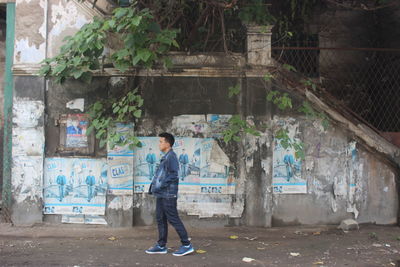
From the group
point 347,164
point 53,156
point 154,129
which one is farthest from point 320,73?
point 53,156

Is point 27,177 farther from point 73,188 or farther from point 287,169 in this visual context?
point 287,169

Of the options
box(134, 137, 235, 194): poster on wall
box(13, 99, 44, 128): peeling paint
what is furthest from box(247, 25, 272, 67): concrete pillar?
box(13, 99, 44, 128): peeling paint

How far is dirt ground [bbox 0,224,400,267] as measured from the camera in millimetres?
5200

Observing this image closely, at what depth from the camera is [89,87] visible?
6750 millimetres

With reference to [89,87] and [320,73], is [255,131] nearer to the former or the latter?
[89,87]

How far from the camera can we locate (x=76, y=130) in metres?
6.76

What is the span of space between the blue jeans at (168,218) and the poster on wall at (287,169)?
220 cm

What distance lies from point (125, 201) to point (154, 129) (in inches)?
50.8

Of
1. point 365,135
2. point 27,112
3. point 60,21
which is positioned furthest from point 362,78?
point 27,112

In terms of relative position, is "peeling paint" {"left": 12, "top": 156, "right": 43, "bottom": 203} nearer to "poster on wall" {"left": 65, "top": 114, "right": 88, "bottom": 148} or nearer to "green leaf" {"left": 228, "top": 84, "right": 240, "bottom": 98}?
"poster on wall" {"left": 65, "top": 114, "right": 88, "bottom": 148}

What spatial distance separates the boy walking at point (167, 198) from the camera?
527 centimetres

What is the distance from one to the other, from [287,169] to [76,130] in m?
3.65

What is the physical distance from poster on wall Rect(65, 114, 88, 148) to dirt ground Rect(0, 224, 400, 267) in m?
1.38

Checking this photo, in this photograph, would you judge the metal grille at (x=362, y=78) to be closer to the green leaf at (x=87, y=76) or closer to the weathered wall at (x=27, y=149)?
the green leaf at (x=87, y=76)
